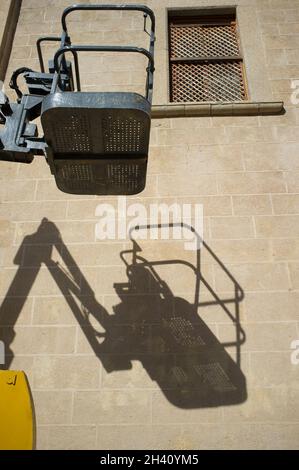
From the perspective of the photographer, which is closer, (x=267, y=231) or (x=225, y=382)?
(x=225, y=382)

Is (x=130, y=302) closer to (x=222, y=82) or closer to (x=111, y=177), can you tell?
(x=111, y=177)

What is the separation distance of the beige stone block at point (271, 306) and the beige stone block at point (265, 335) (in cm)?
9

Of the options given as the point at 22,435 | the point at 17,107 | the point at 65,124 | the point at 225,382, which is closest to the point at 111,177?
the point at 65,124

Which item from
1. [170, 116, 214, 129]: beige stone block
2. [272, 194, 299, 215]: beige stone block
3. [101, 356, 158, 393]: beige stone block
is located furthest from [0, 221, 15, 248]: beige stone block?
[272, 194, 299, 215]: beige stone block

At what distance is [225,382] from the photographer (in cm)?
551

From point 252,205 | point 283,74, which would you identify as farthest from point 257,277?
point 283,74

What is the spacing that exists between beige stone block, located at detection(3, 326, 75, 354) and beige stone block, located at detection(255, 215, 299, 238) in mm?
3419

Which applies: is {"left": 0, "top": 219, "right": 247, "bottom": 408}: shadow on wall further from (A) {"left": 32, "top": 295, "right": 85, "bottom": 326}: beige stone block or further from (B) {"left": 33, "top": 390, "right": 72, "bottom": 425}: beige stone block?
(B) {"left": 33, "top": 390, "right": 72, "bottom": 425}: beige stone block

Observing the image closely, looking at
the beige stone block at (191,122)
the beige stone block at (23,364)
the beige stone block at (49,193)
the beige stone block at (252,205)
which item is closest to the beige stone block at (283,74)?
the beige stone block at (191,122)

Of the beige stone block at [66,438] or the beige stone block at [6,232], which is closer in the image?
the beige stone block at [66,438]

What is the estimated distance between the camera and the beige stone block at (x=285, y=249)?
6256mm

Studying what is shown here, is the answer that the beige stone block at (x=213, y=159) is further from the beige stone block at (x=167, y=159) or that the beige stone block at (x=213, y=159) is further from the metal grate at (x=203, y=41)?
the metal grate at (x=203, y=41)

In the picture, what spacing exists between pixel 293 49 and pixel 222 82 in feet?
5.31

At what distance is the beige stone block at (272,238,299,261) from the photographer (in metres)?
6.26
